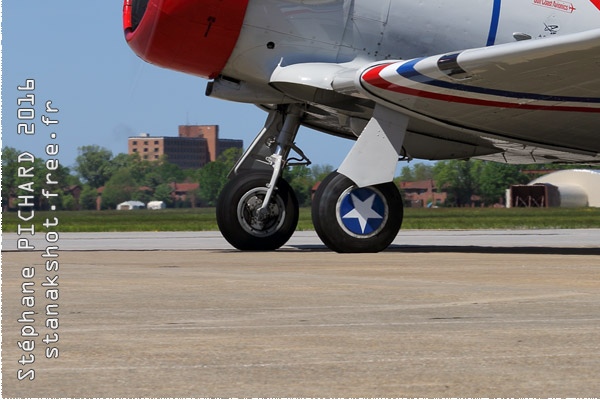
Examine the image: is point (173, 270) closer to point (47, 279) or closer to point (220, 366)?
point (47, 279)

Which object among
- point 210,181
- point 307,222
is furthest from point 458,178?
point 307,222

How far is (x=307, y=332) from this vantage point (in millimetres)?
5961

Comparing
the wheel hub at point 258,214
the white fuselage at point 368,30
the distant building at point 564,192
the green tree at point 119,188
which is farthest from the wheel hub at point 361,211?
the distant building at point 564,192

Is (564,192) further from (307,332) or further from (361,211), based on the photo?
(307,332)

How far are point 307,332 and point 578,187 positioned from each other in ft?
270

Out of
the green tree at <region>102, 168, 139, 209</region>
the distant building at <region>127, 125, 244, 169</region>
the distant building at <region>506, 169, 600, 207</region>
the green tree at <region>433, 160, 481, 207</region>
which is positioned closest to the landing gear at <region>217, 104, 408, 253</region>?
the distant building at <region>127, 125, 244, 169</region>

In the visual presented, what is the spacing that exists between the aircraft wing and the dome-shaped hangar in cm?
6899

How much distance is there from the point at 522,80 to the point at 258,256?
3.48 metres

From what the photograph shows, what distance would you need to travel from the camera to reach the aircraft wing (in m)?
12.1

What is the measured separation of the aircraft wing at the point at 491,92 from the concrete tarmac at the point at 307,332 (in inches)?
93.8

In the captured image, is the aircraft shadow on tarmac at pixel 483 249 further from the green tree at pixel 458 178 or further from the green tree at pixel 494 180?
the green tree at pixel 494 180

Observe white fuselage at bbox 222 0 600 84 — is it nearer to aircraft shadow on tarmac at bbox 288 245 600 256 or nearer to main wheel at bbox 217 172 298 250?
main wheel at bbox 217 172 298 250

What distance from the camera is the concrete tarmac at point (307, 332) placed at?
446cm

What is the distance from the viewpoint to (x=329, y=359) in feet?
16.6
